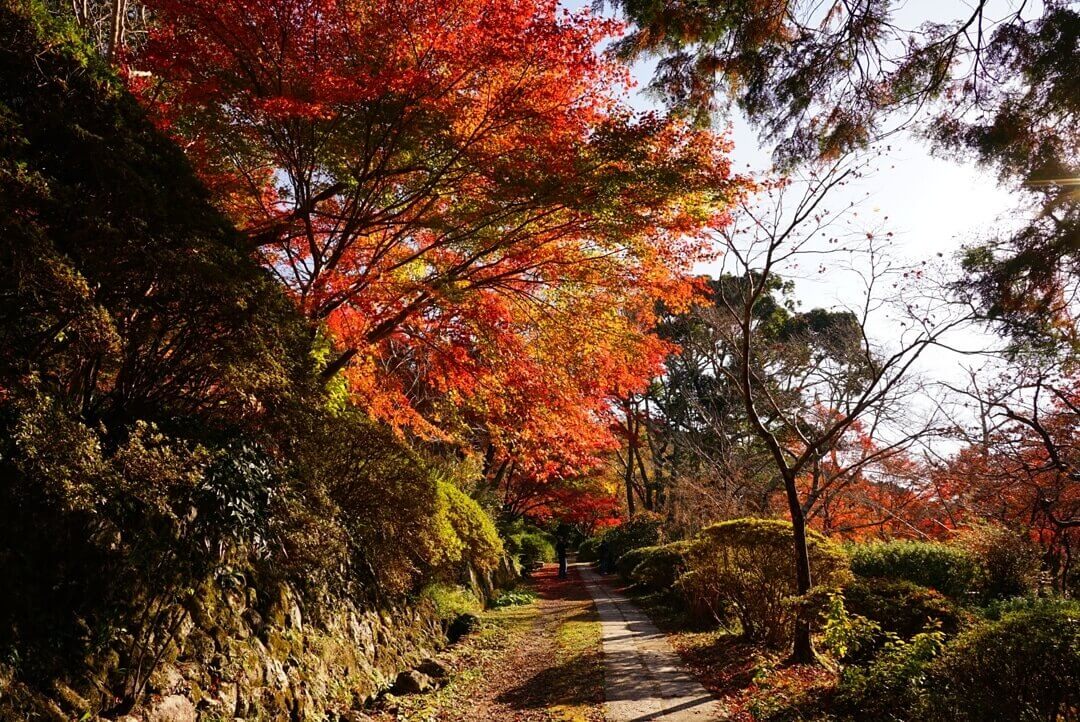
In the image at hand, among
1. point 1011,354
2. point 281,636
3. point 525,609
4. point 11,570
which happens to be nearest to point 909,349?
point 1011,354

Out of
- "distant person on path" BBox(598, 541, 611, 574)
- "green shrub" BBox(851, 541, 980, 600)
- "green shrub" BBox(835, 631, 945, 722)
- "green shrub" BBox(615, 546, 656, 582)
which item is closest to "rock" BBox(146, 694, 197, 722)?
"green shrub" BBox(835, 631, 945, 722)

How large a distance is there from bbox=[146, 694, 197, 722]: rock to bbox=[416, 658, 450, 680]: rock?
409cm

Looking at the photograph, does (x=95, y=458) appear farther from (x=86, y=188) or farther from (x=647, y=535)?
Answer: (x=647, y=535)

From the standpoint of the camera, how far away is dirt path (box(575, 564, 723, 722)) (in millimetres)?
5840

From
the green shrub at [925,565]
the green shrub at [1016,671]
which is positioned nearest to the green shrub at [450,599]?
the green shrub at [1016,671]

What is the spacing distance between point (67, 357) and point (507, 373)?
6460 mm

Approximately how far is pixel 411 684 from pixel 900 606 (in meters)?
6.18

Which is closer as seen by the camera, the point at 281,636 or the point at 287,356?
the point at 287,356

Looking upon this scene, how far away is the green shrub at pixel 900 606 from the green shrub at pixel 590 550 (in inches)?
945

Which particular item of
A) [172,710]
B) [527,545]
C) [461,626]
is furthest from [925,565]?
[527,545]

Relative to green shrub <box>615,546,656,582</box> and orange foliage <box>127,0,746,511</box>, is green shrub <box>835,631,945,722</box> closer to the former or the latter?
orange foliage <box>127,0,746,511</box>

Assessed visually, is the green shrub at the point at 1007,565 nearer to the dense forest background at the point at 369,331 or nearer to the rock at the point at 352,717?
the dense forest background at the point at 369,331

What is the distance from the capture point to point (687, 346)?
76.8 feet

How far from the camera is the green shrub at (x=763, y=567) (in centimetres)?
818
